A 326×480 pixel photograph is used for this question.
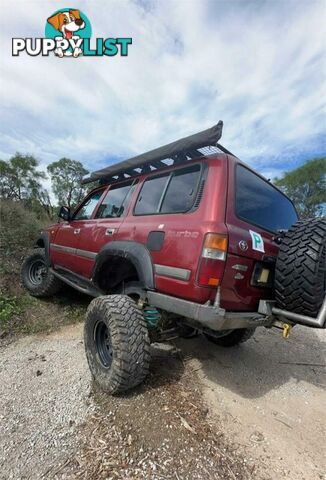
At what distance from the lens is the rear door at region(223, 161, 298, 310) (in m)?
2.03

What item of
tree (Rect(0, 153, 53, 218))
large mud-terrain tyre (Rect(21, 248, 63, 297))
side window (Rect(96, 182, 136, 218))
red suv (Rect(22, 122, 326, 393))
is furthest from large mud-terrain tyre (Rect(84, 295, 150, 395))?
tree (Rect(0, 153, 53, 218))

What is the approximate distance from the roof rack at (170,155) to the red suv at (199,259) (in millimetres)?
11

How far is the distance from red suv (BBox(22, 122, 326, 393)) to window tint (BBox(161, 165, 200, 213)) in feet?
0.04

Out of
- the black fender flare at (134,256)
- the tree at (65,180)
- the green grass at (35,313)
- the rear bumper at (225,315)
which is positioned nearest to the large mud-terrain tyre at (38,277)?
the green grass at (35,313)

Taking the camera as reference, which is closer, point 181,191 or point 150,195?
point 181,191

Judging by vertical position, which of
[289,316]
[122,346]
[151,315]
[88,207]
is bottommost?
[122,346]

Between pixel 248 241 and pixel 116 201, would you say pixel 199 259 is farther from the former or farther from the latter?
pixel 116 201

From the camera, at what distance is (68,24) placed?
15.6 ft

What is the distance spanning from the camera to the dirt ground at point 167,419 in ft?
5.49

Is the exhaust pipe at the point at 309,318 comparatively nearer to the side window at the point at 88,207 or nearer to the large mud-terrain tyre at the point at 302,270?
the large mud-terrain tyre at the point at 302,270

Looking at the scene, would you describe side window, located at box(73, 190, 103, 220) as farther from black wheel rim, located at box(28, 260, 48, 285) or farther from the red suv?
black wheel rim, located at box(28, 260, 48, 285)

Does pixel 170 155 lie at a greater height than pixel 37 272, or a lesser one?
greater

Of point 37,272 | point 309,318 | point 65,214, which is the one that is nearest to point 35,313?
point 37,272

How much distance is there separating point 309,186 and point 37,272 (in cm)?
2482
